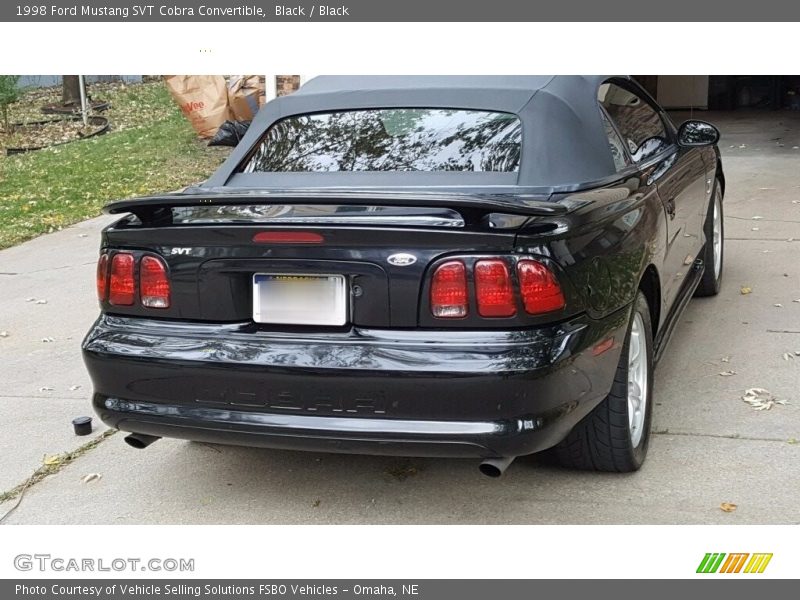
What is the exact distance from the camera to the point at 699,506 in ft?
11.7

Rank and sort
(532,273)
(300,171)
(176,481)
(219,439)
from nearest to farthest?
(532,273) → (219,439) → (176,481) → (300,171)

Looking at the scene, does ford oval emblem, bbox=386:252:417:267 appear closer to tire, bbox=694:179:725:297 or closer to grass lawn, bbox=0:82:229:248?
tire, bbox=694:179:725:297

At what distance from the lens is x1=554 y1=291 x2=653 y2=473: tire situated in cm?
366

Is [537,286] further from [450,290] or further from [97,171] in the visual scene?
[97,171]

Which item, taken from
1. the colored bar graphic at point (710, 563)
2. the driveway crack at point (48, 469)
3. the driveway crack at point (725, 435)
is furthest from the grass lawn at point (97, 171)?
the colored bar graphic at point (710, 563)

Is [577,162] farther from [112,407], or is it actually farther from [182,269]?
[112,407]

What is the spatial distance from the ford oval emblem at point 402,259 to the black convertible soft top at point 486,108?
88 cm

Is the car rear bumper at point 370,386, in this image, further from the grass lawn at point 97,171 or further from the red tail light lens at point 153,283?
the grass lawn at point 97,171

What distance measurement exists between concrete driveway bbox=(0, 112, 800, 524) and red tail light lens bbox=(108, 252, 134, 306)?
81cm

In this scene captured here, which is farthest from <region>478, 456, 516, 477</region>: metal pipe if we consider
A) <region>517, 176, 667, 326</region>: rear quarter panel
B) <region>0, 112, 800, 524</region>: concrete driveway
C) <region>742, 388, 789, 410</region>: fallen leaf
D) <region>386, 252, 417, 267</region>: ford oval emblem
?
<region>742, 388, 789, 410</region>: fallen leaf

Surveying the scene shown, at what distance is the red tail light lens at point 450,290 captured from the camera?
3.12 m

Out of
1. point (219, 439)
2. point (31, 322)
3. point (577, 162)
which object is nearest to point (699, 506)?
point (577, 162)

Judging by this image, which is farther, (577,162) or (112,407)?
(577,162)

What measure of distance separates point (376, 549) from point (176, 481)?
102 centimetres
